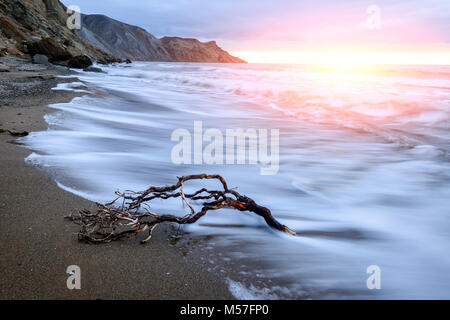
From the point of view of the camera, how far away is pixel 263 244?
2207 mm

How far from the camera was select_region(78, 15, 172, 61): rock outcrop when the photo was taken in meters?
131

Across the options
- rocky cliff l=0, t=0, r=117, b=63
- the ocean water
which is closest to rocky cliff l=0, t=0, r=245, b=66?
rocky cliff l=0, t=0, r=117, b=63

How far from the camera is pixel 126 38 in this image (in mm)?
136875

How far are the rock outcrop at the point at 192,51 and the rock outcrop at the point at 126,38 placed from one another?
22.1 feet

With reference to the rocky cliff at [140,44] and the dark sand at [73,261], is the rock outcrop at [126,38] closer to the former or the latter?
the rocky cliff at [140,44]

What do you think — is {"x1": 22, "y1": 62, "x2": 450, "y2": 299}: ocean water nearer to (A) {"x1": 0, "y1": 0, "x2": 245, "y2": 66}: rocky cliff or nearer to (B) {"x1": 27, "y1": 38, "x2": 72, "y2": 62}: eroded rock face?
(B) {"x1": 27, "y1": 38, "x2": 72, "y2": 62}: eroded rock face

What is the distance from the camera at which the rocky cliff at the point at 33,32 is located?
77.9 ft

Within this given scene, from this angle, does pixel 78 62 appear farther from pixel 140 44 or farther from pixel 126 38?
pixel 140 44

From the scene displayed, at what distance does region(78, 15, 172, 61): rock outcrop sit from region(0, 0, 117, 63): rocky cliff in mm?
79355

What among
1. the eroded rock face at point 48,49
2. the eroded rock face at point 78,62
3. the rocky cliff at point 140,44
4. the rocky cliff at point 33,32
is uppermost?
the rocky cliff at point 140,44

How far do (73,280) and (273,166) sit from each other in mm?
3387

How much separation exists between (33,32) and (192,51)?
141 metres

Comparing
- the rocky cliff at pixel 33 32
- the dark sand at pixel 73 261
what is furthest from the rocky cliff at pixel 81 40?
the dark sand at pixel 73 261
